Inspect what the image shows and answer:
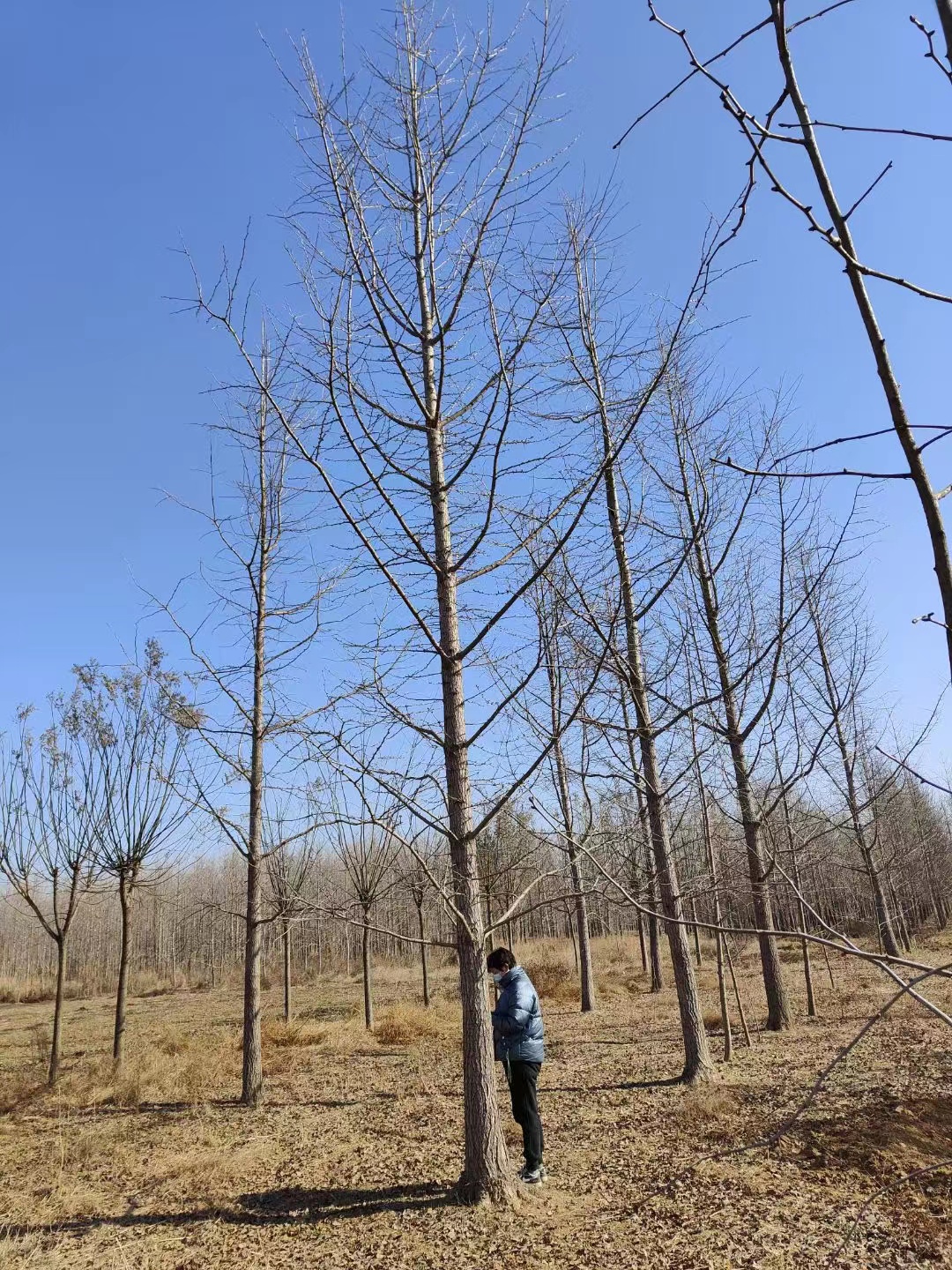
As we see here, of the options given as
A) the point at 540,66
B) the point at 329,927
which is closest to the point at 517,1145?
the point at 540,66

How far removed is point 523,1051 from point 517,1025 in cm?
17

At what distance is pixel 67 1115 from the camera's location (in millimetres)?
7984

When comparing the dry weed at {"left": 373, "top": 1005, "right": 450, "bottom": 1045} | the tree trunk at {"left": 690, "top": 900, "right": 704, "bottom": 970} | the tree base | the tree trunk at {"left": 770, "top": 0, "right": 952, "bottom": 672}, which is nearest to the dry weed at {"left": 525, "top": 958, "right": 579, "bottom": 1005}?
the tree trunk at {"left": 690, "top": 900, "right": 704, "bottom": 970}

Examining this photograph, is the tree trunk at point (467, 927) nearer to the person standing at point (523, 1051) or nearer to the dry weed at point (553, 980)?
the person standing at point (523, 1051)

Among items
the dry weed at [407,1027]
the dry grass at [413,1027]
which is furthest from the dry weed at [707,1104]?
the dry weed at [407,1027]

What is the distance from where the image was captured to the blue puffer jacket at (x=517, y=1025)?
17.0 ft

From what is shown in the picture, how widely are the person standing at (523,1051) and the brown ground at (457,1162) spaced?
0.26 m

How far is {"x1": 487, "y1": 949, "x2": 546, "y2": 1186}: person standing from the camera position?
193 inches

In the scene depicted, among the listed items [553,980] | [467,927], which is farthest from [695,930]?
[467,927]

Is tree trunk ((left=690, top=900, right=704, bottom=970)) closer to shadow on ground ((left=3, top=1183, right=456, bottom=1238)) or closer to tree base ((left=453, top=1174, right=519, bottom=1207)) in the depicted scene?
tree base ((left=453, top=1174, right=519, bottom=1207))

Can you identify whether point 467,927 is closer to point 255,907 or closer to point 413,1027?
point 255,907

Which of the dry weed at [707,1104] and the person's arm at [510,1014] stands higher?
the person's arm at [510,1014]

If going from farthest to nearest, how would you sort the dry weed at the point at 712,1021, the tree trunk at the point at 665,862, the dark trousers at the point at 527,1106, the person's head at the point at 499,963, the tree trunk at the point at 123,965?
the dry weed at the point at 712,1021 < the tree trunk at the point at 123,965 < the tree trunk at the point at 665,862 < the person's head at the point at 499,963 < the dark trousers at the point at 527,1106

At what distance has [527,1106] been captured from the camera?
5012 mm
